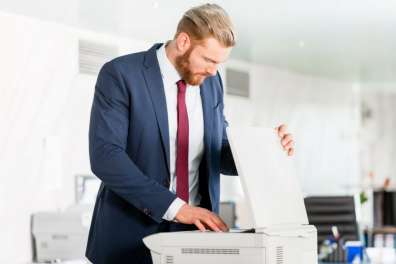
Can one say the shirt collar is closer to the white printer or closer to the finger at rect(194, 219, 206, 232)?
the white printer

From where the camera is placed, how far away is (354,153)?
11.6 metres

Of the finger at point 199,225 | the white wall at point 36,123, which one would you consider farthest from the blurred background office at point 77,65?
the finger at point 199,225

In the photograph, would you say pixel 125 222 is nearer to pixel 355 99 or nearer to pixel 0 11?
pixel 0 11

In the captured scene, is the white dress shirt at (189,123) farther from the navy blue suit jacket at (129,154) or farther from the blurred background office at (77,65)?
the blurred background office at (77,65)

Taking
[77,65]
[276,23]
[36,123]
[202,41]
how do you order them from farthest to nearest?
1. [276,23]
2. [77,65]
3. [36,123]
4. [202,41]

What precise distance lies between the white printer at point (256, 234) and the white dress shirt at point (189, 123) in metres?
0.22

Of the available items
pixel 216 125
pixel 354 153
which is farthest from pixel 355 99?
pixel 216 125

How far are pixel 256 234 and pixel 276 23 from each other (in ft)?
17.7

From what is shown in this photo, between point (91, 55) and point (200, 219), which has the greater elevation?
point (91, 55)

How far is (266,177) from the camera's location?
6.03 ft

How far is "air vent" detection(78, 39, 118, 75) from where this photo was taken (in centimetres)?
668

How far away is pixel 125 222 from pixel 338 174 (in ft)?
31.0

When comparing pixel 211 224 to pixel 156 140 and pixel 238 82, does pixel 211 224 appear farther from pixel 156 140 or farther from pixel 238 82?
pixel 238 82

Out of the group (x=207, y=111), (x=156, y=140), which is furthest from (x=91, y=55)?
(x=156, y=140)
